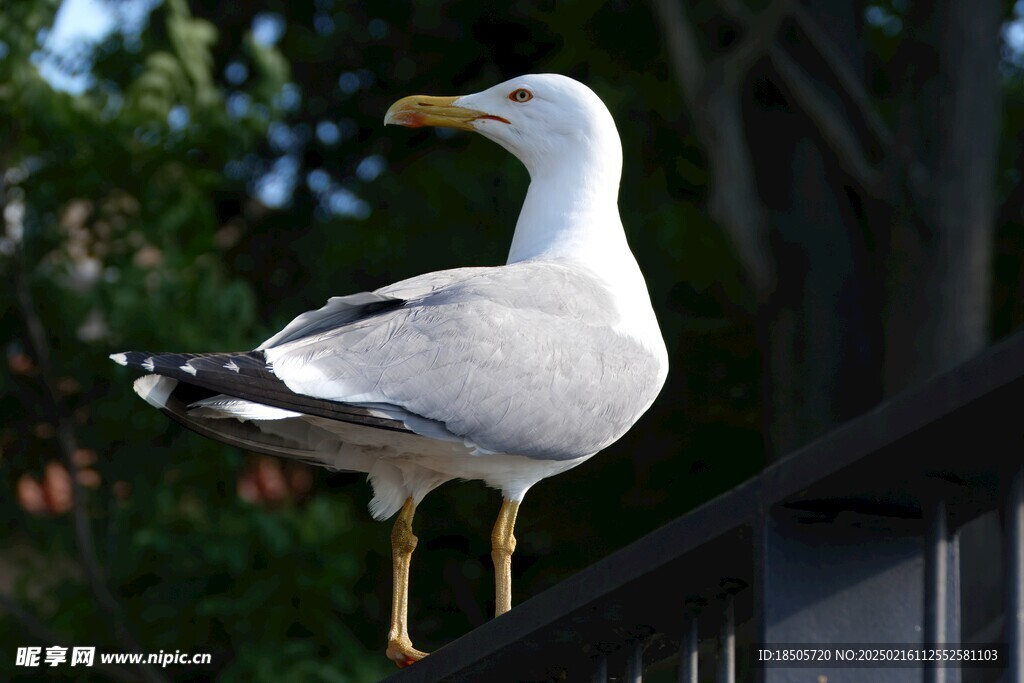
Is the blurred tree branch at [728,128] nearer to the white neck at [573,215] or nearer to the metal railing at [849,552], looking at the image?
the white neck at [573,215]

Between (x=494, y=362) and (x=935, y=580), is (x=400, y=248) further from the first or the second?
(x=935, y=580)

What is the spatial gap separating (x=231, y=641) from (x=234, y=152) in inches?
86.3

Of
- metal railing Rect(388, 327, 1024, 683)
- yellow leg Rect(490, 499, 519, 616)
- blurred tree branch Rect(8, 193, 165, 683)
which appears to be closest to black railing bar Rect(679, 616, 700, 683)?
metal railing Rect(388, 327, 1024, 683)

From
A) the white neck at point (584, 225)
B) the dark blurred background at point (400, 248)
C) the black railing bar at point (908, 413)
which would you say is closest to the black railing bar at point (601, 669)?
the black railing bar at point (908, 413)

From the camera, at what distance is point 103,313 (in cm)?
615

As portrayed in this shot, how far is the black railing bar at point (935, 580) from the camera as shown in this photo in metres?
1.37

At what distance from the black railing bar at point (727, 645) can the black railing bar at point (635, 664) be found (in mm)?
140

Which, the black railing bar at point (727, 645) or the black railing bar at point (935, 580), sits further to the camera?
the black railing bar at point (727, 645)

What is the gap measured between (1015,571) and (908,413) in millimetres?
192

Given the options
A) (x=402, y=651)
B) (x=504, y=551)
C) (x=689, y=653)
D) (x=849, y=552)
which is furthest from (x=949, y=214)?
(x=849, y=552)

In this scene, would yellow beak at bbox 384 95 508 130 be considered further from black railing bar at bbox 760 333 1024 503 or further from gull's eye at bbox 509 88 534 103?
black railing bar at bbox 760 333 1024 503

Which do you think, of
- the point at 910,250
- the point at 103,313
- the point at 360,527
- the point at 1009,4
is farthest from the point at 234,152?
the point at 1009,4

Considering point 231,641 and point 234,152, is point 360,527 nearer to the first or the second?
point 231,641

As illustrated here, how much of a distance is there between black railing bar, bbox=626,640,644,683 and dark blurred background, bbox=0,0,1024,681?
4.41m
